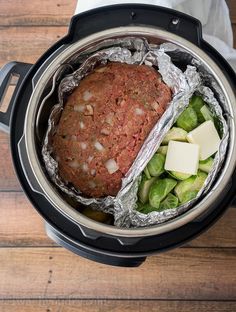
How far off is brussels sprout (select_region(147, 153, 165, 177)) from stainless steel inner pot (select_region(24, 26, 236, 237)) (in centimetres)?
8

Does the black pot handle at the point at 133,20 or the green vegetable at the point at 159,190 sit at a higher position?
the black pot handle at the point at 133,20

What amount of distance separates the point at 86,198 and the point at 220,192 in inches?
8.2

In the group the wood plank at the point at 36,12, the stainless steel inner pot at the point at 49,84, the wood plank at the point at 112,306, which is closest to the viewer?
the stainless steel inner pot at the point at 49,84

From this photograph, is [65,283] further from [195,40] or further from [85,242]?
[195,40]

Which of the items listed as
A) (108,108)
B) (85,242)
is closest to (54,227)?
(85,242)

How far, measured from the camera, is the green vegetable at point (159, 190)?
788 mm

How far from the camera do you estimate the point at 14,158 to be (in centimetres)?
78

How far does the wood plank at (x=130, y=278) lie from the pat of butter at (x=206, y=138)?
0.28 m

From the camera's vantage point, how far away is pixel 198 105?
815mm

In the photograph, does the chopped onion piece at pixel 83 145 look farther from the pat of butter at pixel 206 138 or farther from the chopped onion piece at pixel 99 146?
the pat of butter at pixel 206 138

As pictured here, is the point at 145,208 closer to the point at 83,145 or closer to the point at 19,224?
the point at 83,145

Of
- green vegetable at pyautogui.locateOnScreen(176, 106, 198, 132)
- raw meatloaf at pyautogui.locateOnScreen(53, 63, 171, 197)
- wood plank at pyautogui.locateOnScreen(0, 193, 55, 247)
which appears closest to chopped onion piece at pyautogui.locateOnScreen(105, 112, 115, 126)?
raw meatloaf at pyautogui.locateOnScreen(53, 63, 171, 197)

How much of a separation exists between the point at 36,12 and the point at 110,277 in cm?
57

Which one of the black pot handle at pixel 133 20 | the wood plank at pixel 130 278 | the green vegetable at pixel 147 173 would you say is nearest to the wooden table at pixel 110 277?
the wood plank at pixel 130 278
